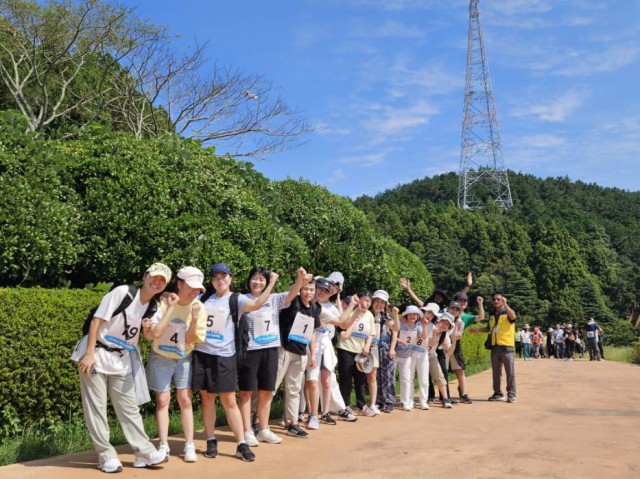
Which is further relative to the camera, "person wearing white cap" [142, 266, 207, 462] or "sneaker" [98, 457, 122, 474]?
"person wearing white cap" [142, 266, 207, 462]

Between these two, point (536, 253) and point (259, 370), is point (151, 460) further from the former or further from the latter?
point (536, 253)

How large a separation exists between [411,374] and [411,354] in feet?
1.02

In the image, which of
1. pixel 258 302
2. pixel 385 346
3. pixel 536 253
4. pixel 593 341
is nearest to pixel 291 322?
pixel 258 302

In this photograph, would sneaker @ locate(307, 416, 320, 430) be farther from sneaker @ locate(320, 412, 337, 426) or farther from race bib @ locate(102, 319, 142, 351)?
race bib @ locate(102, 319, 142, 351)

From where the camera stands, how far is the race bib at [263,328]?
5912mm

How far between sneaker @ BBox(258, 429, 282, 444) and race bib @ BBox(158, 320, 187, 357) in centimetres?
135

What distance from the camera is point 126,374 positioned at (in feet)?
16.2

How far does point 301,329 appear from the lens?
6410 millimetres

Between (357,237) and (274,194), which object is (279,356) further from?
(357,237)

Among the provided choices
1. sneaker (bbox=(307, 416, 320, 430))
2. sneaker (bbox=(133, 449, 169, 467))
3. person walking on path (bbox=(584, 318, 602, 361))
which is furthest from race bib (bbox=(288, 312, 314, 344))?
person walking on path (bbox=(584, 318, 602, 361))

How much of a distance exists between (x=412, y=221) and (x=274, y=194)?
57.4 metres

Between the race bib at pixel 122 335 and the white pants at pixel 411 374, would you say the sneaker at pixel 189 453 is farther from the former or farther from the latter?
the white pants at pixel 411 374

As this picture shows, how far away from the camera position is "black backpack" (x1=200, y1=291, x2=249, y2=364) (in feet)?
18.3

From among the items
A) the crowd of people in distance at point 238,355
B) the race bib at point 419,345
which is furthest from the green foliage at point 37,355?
the race bib at point 419,345
